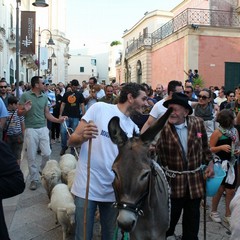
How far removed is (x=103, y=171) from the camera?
3576mm

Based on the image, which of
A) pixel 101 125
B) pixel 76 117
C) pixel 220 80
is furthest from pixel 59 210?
pixel 220 80

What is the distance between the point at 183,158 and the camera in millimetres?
4082

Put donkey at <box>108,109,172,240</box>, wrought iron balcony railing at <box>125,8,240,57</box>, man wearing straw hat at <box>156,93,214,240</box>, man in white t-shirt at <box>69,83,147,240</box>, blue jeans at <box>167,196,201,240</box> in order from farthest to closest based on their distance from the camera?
wrought iron balcony railing at <box>125,8,240,57</box>
blue jeans at <box>167,196,201,240</box>
man wearing straw hat at <box>156,93,214,240</box>
man in white t-shirt at <box>69,83,147,240</box>
donkey at <box>108,109,172,240</box>

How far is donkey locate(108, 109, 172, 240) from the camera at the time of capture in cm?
270

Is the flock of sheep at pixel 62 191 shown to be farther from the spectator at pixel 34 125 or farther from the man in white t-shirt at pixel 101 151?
the man in white t-shirt at pixel 101 151

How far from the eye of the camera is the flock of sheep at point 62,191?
5082 millimetres

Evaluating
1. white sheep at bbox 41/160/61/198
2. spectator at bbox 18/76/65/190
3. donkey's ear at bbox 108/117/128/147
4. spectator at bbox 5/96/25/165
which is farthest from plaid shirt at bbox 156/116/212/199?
spectator at bbox 5/96/25/165

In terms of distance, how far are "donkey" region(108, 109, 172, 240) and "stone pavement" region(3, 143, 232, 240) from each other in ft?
7.28

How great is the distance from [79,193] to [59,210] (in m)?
1.68

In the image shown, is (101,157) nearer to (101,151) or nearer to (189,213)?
(101,151)

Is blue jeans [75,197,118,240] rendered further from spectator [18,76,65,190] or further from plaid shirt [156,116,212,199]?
spectator [18,76,65,190]

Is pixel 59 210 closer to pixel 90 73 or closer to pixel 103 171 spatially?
pixel 103 171

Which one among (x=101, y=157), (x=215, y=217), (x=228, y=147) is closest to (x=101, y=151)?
(x=101, y=157)

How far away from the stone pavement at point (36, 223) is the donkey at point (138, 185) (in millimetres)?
2219
